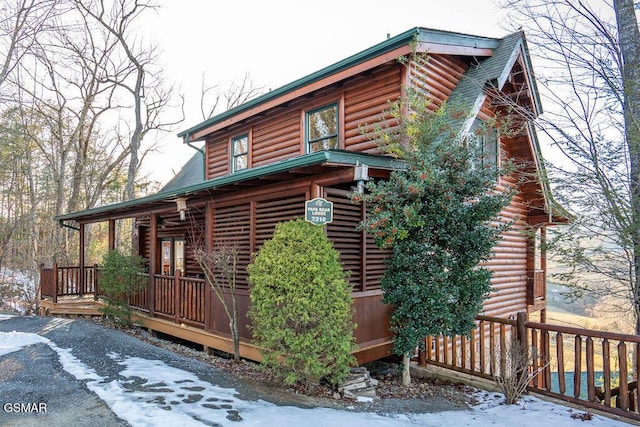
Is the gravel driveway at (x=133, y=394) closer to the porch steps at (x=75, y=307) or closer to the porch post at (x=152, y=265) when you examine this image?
the porch post at (x=152, y=265)

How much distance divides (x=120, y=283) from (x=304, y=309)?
6.24m

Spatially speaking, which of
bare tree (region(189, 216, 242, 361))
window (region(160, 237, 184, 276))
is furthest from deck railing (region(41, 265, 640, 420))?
window (region(160, 237, 184, 276))

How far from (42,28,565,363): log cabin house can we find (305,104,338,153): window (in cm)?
2

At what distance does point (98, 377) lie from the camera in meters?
5.30

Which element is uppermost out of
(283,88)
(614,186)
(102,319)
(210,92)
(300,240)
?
(210,92)

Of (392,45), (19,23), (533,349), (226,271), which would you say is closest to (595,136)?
(533,349)

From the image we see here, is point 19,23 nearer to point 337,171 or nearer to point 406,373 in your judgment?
point 337,171

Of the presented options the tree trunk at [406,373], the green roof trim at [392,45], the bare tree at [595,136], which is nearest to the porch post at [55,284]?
the green roof trim at [392,45]

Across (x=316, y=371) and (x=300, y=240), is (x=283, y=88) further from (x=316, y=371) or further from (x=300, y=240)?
(x=316, y=371)

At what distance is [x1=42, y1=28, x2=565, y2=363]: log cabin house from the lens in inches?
248

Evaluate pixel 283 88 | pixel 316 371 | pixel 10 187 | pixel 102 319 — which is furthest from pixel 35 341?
pixel 10 187

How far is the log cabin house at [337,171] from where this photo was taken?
6.29 m

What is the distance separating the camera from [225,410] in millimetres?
4293

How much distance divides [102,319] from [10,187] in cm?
1487
